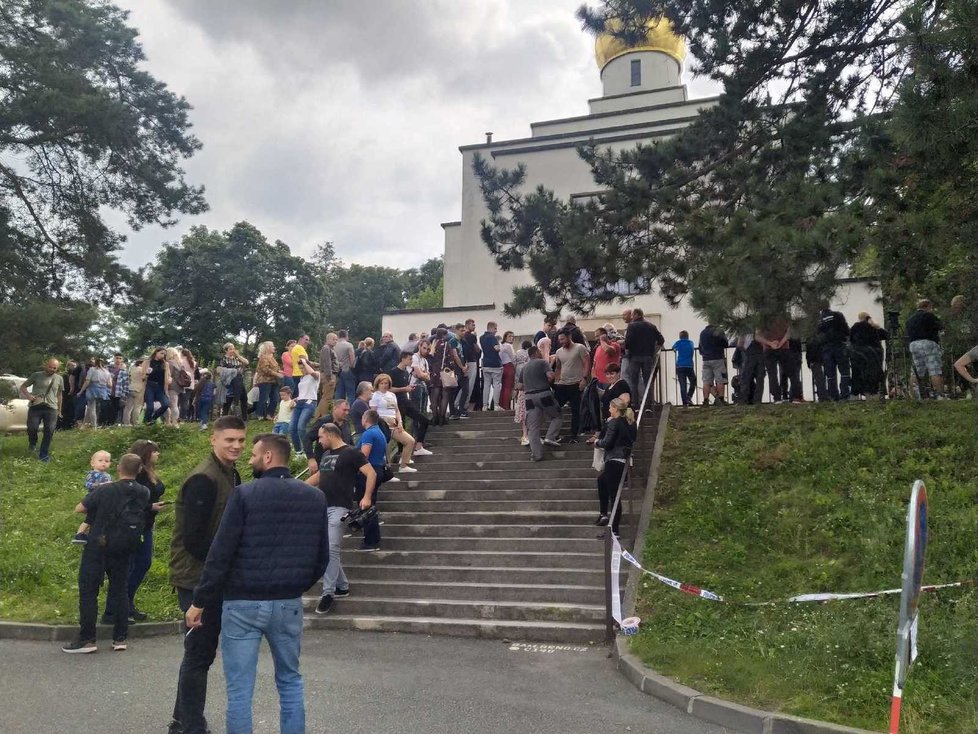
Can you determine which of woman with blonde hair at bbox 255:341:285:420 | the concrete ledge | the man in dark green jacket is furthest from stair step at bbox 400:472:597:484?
the man in dark green jacket

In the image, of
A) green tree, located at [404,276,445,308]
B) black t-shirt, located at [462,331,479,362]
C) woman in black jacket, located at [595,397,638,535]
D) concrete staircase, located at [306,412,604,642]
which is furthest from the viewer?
green tree, located at [404,276,445,308]

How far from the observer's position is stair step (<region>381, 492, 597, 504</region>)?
1122cm

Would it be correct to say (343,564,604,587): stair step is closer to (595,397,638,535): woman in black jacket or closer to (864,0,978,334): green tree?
(595,397,638,535): woman in black jacket

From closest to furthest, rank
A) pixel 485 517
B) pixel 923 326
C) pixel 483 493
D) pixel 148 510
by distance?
pixel 148 510 < pixel 485 517 < pixel 483 493 < pixel 923 326

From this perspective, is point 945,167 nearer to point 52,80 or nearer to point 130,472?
point 130,472

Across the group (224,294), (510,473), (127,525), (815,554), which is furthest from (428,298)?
(127,525)

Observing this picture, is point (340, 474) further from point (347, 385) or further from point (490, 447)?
point (347, 385)

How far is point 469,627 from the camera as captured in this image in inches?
327

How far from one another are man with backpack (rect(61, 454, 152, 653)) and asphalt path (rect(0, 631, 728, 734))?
275 millimetres

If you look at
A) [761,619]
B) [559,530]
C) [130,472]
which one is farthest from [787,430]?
[130,472]

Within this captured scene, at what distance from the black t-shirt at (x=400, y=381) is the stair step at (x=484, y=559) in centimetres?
356

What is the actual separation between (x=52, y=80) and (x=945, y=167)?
17.1m

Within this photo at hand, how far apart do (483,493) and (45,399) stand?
9.24 metres

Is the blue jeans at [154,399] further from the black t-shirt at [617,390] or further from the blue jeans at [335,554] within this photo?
the black t-shirt at [617,390]
